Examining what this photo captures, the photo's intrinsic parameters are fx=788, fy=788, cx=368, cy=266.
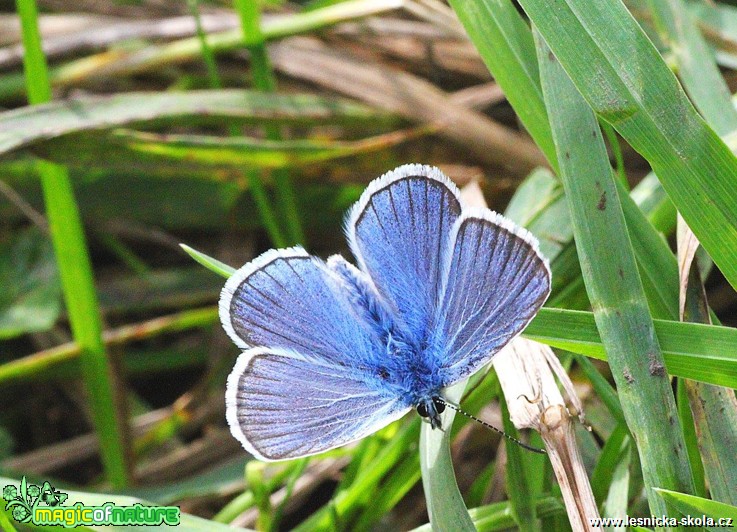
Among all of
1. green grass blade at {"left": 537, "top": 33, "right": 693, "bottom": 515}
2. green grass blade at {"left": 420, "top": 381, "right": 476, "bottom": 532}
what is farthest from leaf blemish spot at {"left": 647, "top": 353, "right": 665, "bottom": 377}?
green grass blade at {"left": 420, "top": 381, "right": 476, "bottom": 532}

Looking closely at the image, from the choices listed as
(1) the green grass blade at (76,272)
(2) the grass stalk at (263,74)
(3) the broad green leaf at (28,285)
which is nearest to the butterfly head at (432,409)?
(1) the green grass blade at (76,272)

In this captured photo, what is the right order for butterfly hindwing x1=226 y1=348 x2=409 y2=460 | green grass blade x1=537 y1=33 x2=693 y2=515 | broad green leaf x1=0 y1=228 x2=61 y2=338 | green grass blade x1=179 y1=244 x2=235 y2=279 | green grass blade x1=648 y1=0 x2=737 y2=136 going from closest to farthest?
1. green grass blade x1=537 y1=33 x2=693 y2=515
2. butterfly hindwing x1=226 y1=348 x2=409 y2=460
3. green grass blade x1=179 y1=244 x2=235 y2=279
4. green grass blade x1=648 y1=0 x2=737 y2=136
5. broad green leaf x1=0 y1=228 x2=61 y2=338

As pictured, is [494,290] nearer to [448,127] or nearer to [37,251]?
[448,127]

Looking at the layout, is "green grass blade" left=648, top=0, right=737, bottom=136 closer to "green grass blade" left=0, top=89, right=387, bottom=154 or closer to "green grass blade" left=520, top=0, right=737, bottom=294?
"green grass blade" left=520, top=0, right=737, bottom=294

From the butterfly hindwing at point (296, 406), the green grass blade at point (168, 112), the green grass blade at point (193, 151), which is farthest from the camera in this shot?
the green grass blade at point (193, 151)

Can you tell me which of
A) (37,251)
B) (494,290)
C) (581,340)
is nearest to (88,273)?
(37,251)

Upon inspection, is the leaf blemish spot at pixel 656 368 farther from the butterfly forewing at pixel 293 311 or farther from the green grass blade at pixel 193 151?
the green grass blade at pixel 193 151
